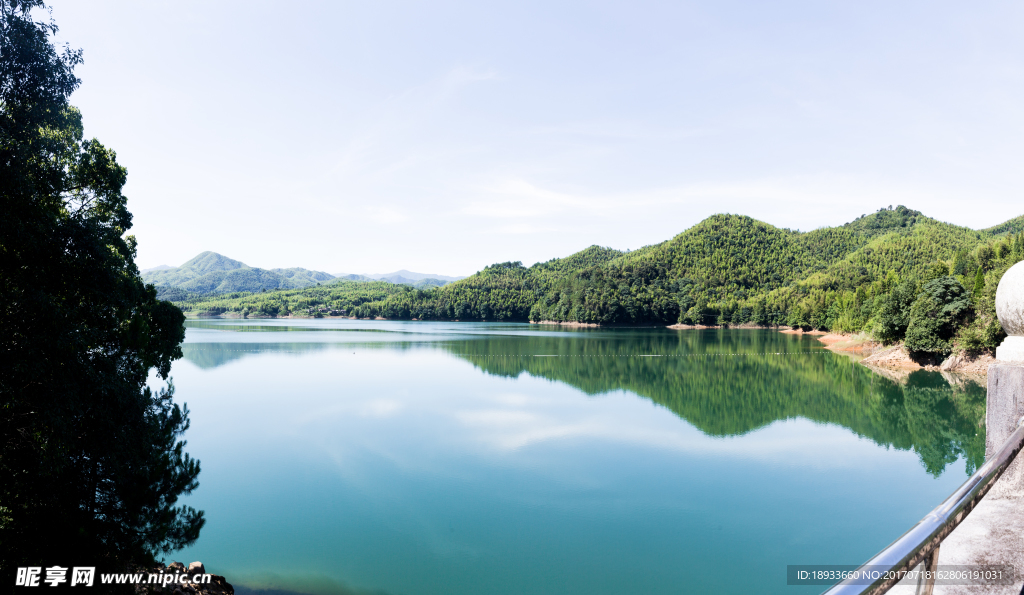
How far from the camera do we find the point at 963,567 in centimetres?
215

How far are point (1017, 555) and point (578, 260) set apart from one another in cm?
14585

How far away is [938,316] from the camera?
30.3 metres

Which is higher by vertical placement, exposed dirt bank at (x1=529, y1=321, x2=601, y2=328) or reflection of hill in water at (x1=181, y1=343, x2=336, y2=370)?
exposed dirt bank at (x1=529, y1=321, x2=601, y2=328)

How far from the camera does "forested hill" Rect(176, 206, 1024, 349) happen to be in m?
74.3

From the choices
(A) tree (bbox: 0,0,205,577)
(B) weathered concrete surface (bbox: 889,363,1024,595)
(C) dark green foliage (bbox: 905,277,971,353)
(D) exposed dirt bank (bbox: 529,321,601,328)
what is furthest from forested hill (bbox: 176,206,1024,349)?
(A) tree (bbox: 0,0,205,577)

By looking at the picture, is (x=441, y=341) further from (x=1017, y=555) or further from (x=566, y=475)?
(x=1017, y=555)

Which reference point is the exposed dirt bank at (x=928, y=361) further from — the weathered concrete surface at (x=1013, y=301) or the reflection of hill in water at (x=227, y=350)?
the reflection of hill in water at (x=227, y=350)

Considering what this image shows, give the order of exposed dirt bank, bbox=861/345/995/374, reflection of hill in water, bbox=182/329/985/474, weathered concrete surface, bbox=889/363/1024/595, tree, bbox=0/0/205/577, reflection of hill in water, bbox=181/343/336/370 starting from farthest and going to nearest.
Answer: reflection of hill in water, bbox=181/343/336/370 → exposed dirt bank, bbox=861/345/995/374 → reflection of hill in water, bbox=182/329/985/474 → tree, bbox=0/0/205/577 → weathered concrete surface, bbox=889/363/1024/595

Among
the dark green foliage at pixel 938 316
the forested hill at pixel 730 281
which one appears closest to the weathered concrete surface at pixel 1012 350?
the dark green foliage at pixel 938 316

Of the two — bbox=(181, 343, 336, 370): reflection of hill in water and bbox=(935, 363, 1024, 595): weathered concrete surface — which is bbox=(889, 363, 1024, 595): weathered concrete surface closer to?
bbox=(935, 363, 1024, 595): weathered concrete surface

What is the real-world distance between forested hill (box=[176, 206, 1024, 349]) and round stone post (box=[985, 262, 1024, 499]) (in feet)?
183

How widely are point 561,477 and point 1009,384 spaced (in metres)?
11.1

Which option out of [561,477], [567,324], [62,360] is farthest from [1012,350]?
[567,324]

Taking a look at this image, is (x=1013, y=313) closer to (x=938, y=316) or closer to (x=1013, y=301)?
(x=1013, y=301)
